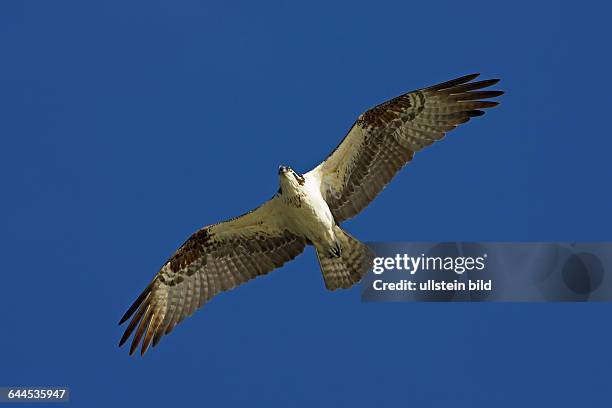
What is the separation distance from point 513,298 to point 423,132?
2.84 meters

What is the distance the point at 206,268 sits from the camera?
23828 millimetres

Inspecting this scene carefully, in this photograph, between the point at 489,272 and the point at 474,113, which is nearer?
the point at 474,113

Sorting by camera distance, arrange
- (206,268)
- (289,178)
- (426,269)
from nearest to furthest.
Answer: (289,178) → (206,268) → (426,269)

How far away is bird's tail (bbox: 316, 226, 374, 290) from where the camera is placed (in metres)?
23.0

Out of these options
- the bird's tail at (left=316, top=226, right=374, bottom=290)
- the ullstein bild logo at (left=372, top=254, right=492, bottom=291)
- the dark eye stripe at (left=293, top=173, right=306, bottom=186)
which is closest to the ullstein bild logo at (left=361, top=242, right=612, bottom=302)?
the ullstein bild logo at (left=372, top=254, right=492, bottom=291)

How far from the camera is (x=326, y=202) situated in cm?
2312

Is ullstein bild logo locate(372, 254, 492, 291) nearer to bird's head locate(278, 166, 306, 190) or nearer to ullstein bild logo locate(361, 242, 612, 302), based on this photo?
ullstein bild logo locate(361, 242, 612, 302)

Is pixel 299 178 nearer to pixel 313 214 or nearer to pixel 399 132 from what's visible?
pixel 313 214

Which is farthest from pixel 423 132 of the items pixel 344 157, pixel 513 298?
pixel 513 298

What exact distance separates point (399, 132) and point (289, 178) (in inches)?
59.3

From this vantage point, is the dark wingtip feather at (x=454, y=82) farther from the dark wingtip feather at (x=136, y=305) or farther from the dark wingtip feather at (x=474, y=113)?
the dark wingtip feather at (x=136, y=305)

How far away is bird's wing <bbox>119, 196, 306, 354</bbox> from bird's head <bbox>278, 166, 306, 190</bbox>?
3.19 feet

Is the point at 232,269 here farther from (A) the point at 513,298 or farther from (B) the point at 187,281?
(A) the point at 513,298

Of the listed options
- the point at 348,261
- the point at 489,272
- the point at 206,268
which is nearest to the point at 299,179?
the point at 348,261
